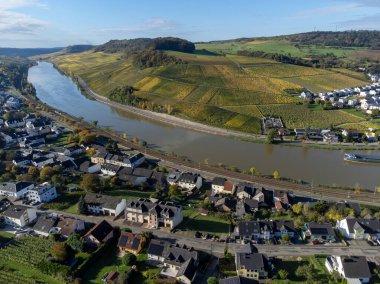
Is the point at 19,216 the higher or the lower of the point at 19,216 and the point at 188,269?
the higher

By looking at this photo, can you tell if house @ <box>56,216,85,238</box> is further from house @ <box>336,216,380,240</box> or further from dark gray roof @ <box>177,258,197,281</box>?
house @ <box>336,216,380,240</box>

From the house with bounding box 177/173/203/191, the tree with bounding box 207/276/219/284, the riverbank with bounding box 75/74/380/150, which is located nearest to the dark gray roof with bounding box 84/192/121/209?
the house with bounding box 177/173/203/191

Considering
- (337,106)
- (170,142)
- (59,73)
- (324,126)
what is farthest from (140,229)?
(59,73)

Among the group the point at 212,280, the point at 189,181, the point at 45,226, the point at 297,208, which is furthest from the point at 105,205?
the point at 297,208

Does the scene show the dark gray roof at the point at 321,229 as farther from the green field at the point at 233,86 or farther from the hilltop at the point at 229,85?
the green field at the point at 233,86

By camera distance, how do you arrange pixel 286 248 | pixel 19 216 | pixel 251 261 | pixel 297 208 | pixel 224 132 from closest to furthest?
1. pixel 251 261
2. pixel 286 248
3. pixel 19 216
4. pixel 297 208
5. pixel 224 132

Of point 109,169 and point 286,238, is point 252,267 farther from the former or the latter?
point 109,169
